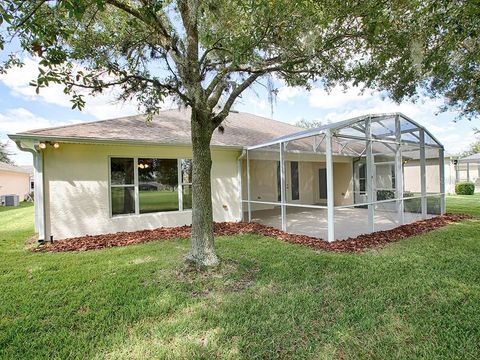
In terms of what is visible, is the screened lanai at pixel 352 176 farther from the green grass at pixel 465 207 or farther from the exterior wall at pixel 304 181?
the green grass at pixel 465 207

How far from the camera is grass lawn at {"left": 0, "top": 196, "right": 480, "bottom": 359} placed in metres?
2.79

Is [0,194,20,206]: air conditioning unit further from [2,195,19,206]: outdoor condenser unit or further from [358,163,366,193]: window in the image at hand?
[358,163,366,193]: window

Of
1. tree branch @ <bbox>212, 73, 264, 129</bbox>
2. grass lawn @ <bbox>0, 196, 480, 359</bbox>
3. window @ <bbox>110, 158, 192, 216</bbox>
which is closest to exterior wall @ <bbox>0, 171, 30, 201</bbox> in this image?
window @ <bbox>110, 158, 192, 216</bbox>

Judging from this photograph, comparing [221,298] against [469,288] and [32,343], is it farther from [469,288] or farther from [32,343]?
[469,288]

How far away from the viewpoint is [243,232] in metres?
8.34

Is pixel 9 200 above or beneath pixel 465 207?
above

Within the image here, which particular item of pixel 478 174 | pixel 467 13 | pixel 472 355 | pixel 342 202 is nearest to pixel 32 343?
pixel 472 355

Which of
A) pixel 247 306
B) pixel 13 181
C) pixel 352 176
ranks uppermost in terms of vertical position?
pixel 13 181

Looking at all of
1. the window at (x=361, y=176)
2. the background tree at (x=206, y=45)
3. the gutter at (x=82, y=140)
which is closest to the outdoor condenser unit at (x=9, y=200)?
the gutter at (x=82, y=140)

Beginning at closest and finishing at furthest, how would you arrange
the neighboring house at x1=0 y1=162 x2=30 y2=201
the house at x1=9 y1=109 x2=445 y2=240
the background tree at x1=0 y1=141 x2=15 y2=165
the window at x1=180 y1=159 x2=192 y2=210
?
the house at x1=9 y1=109 x2=445 y2=240
the window at x1=180 y1=159 x2=192 y2=210
the neighboring house at x1=0 y1=162 x2=30 y2=201
the background tree at x1=0 y1=141 x2=15 y2=165

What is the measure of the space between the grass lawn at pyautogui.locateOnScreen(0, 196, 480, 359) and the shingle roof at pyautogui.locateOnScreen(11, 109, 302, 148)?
3265 millimetres

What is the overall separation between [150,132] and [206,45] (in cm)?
490

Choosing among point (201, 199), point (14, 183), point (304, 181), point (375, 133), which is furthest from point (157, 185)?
point (14, 183)

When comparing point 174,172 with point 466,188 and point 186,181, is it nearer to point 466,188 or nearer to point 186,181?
point 186,181
